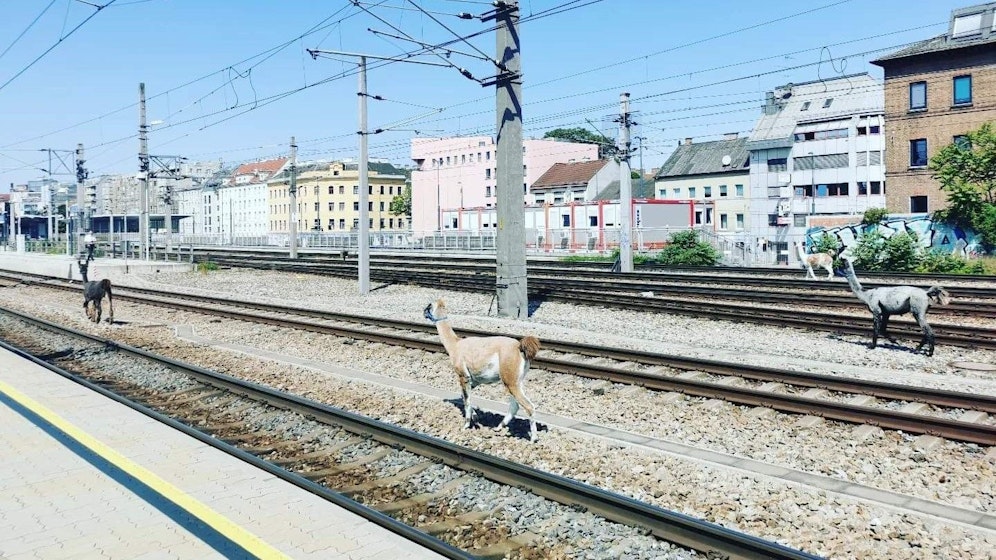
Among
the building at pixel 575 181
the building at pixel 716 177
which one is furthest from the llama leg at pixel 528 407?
the building at pixel 575 181

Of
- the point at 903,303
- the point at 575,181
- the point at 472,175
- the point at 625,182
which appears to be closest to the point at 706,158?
the point at 575,181

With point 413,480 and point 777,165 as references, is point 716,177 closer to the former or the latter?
point 777,165

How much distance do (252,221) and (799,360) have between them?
13335 centimetres

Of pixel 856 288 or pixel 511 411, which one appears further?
pixel 856 288

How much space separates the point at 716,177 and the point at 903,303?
68.5 metres

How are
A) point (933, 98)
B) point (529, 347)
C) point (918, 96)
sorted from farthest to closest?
point (918, 96)
point (933, 98)
point (529, 347)

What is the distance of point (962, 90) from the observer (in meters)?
45.0

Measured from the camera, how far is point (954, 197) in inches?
1464

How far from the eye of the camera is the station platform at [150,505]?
6.03 metres

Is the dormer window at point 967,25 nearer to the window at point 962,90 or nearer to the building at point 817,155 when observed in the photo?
the window at point 962,90

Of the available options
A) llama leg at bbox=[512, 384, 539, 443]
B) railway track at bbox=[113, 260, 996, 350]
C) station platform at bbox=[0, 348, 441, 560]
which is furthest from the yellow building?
llama leg at bbox=[512, 384, 539, 443]

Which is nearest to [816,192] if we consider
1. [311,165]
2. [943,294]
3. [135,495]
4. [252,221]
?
[943,294]

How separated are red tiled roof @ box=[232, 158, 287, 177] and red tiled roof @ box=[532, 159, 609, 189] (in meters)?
61.8

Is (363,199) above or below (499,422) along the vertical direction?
above
